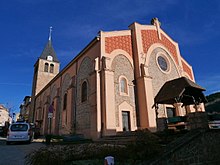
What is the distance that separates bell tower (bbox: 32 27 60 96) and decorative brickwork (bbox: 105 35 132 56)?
90.4ft

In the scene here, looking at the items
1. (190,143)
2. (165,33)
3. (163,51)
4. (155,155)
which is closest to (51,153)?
(155,155)

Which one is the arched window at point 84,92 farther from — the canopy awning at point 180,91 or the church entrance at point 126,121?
the canopy awning at point 180,91

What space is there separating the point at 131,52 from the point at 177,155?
495 inches

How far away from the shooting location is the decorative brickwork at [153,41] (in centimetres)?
1797

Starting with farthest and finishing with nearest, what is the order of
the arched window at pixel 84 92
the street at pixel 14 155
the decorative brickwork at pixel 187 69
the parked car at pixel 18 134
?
1. the decorative brickwork at pixel 187 69
2. the arched window at pixel 84 92
3. the parked car at pixel 18 134
4. the street at pixel 14 155

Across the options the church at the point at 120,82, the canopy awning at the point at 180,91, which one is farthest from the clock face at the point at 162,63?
the canopy awning at the point at 180,91

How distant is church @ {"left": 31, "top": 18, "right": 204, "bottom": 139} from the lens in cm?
1340

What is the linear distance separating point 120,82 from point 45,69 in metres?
29.7

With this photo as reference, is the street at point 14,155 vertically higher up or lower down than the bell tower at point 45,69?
lower down

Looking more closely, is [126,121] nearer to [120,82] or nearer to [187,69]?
[120,82]

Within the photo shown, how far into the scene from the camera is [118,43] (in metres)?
16.0

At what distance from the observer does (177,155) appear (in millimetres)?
5422

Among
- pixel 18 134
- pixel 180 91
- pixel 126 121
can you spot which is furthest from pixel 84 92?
pixel 180 91

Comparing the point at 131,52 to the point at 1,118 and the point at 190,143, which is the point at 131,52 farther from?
the point at 1,118
